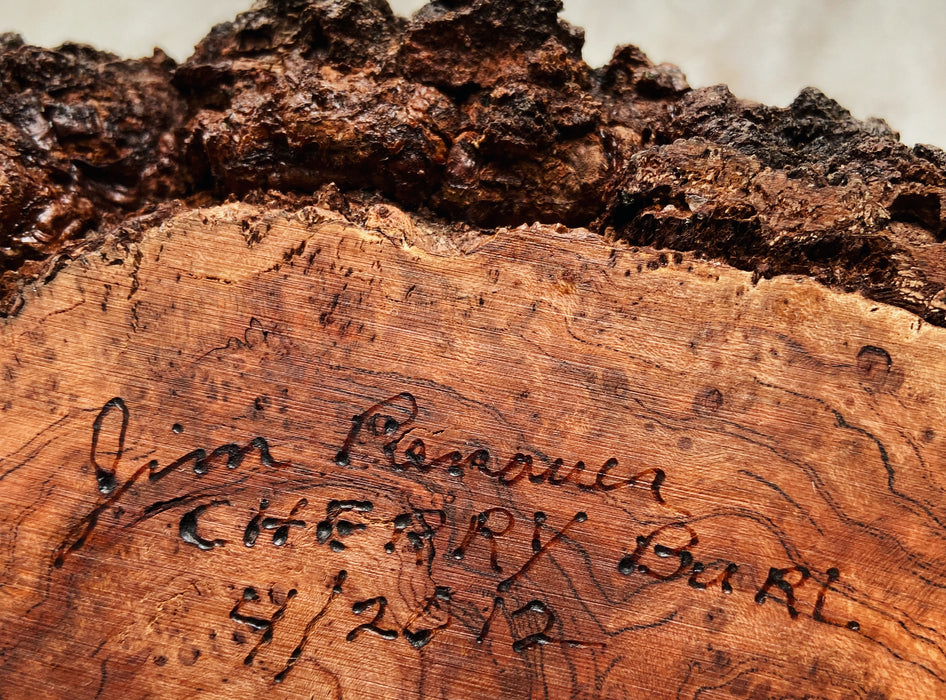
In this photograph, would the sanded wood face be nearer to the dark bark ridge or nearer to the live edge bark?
the live edge bark

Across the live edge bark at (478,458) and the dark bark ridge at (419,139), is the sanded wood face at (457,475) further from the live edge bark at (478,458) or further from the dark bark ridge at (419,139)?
the dark bark ridge at (419,139)

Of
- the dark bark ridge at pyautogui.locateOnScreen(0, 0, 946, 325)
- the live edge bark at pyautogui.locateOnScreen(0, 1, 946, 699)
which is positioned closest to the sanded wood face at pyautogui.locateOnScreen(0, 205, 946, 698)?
the live edge bark at pyautogui.locateOnScreen(0, 1, 946, 699)

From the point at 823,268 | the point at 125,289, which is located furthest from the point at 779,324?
the point at 125,289

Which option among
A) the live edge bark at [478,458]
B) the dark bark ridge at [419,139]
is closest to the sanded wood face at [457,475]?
the live edge bark at [478,458]

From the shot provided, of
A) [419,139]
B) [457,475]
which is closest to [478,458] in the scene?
[457,475]

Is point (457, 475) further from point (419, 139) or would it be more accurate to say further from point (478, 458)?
point (419, 139)

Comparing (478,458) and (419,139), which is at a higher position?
(419,139)
